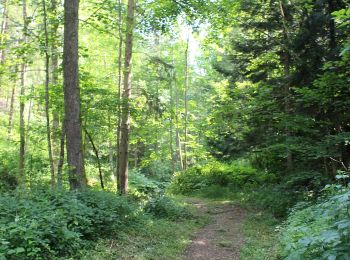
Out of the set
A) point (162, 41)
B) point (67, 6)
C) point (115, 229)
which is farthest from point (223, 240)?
point (162, 41)

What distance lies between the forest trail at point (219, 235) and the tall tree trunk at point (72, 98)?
3.23 metres

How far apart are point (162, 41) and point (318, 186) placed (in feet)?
75.3

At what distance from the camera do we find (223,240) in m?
8.48

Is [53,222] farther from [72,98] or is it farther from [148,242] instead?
[72,98]

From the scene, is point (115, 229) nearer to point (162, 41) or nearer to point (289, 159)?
point (289, 159)

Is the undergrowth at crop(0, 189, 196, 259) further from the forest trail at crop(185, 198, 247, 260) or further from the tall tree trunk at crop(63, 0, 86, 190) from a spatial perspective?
the tall tree trunk at crop(63, 0, 86, 190)

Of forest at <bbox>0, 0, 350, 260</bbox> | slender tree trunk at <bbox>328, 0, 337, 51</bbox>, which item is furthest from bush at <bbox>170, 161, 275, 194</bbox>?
slender tree trunk at <bbox>328, 0, 337, 51</bbox>

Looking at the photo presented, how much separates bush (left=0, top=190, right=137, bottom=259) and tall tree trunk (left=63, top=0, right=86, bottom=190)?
2.53 feet

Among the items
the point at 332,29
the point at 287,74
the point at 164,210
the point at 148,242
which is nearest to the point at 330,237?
the point at 148,242

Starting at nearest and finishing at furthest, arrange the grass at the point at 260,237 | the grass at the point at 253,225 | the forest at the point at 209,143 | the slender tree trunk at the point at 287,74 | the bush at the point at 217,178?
the forest at the point at 209,143 < the grass at the point at 260,237 < the grass at the point at 253,225 < the slender tree trunk at the point at 287,74 < the bush at the point at 217,178

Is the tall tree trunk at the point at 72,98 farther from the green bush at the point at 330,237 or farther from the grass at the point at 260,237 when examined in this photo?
the green bush at the point at 330,237

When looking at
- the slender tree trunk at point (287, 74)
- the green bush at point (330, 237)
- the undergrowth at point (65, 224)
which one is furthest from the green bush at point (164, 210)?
the green bush at point (330, 237)

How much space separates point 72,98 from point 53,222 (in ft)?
11.8

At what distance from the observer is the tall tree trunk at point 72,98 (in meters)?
8.11
